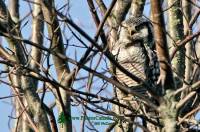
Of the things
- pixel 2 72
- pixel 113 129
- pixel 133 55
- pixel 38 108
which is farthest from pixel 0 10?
pixel 133 55

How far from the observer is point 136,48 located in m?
4.85

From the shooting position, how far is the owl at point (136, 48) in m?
4.54

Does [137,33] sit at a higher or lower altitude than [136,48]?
higher

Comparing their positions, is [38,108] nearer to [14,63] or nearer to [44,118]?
[44,118]

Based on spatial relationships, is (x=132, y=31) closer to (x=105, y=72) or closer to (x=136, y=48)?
(x=136, y=48)

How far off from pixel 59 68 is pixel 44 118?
321mm

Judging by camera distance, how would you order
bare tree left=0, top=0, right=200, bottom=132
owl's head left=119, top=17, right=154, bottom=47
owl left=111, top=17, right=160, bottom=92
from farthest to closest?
1. owl's head left=119, top=17, right=154, bottom=47
2. owl left=111, top=17, right=160, bottom=92
3. bare tree left=0, top=0, right=200, bottom=132

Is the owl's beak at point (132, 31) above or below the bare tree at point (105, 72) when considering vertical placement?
above

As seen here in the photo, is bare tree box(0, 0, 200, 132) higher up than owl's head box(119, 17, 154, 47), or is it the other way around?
owl's head box(119, 17, 154, 47)

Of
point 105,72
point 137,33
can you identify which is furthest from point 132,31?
point 105,72

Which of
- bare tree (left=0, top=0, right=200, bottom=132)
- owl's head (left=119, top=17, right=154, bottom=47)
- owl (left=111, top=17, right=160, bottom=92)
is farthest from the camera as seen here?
owl's head (left=119, top=17, right=154, bottom=47)

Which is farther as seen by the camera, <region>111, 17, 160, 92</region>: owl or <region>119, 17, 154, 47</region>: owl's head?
<region>119, 17, 154, 47</region>: owl's head

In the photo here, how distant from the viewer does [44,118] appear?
316 cm

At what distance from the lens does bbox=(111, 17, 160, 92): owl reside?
4.54 metres
